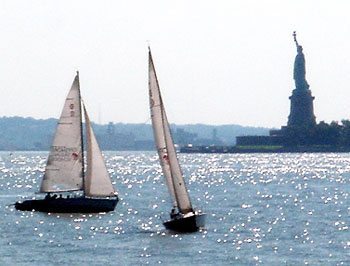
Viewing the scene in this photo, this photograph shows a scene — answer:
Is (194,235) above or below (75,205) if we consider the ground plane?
below

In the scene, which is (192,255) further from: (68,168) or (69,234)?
(68,168)

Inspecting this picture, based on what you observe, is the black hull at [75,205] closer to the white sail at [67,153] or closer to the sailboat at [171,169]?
the white sail at [67,153]

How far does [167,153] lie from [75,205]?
547 inches

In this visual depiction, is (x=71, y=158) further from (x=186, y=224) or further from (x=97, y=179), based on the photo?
(x=186, y=224)

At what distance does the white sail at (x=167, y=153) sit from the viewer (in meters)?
67.9

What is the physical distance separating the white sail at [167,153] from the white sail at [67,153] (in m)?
16.4

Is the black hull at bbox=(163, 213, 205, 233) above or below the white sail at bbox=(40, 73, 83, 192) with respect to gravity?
below

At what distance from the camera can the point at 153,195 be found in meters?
114

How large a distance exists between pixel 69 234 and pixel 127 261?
13112 millimetres

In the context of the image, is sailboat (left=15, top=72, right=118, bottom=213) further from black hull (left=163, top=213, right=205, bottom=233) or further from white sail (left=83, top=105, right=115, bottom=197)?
black hull (left=163, top=213, right=205, bottom=233)

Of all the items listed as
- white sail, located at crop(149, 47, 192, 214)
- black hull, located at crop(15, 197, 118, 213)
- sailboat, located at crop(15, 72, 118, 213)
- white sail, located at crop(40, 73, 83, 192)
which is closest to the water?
black hull, located at crop(15, 197, 118, 213)

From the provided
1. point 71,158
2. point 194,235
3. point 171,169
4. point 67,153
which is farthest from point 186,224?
point 67,153

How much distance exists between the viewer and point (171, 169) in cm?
6856

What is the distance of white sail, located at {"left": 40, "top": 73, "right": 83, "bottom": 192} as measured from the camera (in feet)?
277
